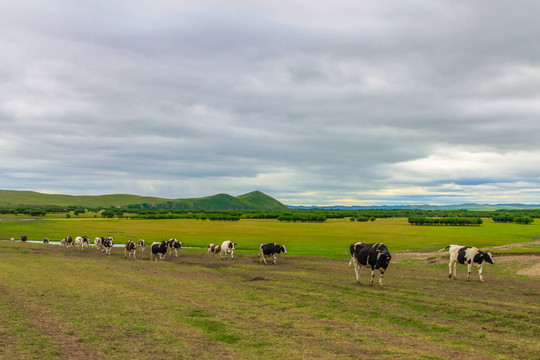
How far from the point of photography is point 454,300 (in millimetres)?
18516

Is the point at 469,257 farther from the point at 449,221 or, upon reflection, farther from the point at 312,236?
the point at 449,221

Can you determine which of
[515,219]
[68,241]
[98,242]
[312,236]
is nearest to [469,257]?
[98,242]

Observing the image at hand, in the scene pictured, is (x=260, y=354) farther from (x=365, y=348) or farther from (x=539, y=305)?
(x=539, y=305)

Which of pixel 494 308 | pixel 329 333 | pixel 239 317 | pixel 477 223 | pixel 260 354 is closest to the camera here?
pixel 260 354

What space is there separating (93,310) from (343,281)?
1606cm

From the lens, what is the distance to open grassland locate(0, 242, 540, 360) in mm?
11289

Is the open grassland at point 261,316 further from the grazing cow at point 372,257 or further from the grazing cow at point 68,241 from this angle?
the grazing cow at point 68,241

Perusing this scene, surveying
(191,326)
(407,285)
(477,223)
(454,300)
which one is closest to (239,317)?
(191,326)

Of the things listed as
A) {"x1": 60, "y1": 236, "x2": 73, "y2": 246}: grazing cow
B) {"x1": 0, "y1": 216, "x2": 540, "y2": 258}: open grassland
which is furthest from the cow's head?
{"x1": 60, "y1": 236, "x2": 73, "y2": 246}: grazing cow

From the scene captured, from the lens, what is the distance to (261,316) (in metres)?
15.5

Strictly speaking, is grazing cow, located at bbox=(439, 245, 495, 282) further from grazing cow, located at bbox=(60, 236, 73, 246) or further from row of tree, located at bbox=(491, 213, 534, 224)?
row of tree, located at bbox=(491, 213, 534, 224)

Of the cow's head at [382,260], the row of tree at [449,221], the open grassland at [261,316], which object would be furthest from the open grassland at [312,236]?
the row of tree at [449,221]

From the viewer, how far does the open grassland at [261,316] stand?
11.3 meters

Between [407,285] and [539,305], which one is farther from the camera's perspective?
[407,285]
